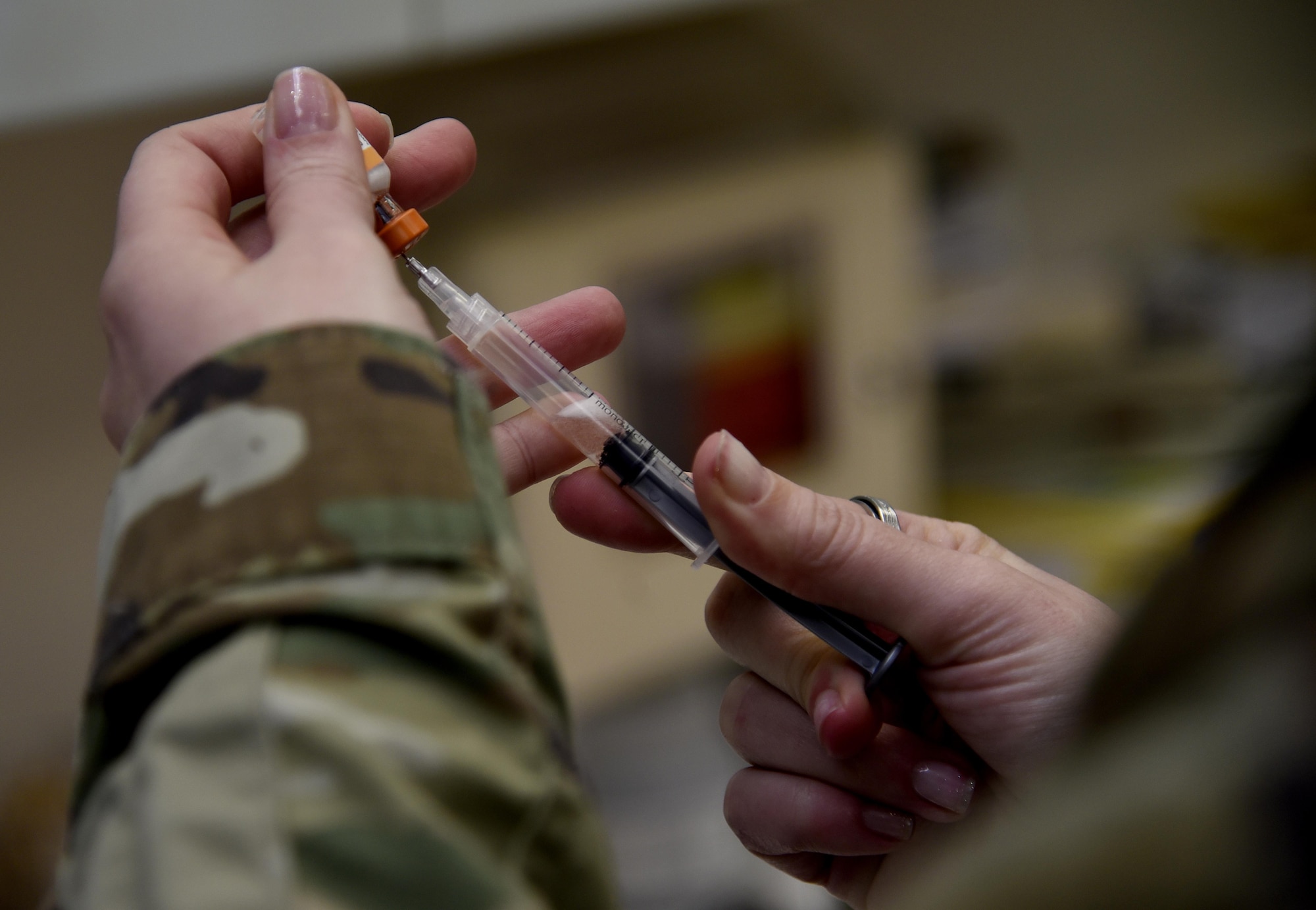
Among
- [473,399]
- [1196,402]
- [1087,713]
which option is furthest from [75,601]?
[1196,402]

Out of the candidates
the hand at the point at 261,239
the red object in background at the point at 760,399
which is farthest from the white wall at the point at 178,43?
the red object in background at the point at 760,399

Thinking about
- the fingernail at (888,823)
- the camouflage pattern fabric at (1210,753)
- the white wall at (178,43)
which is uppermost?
the white wall at (178,43)

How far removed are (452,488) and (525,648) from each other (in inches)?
2.1

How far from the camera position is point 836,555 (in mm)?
397

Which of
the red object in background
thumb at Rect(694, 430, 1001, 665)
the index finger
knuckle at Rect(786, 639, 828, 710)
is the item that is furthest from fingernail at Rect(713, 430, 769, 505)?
the red object in background

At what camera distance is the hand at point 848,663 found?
1.30 ft

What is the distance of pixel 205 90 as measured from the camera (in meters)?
0.68

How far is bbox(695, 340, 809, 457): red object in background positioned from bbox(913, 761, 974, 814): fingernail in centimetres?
56

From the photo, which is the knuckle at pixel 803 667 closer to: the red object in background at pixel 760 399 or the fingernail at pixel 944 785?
the fingernail at pixel 944 785

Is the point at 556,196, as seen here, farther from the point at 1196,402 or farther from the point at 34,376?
the point at 1196,402

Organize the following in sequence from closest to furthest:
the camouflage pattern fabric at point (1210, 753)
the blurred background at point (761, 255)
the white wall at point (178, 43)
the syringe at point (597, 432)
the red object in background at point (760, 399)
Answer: the camouflage pattern fabric at point (1210, 753) → the syringe at point (597, 432) → the white wall at point (178, 43) → the blurred background at point (761, 255) → the red object in background at point (760, 399)

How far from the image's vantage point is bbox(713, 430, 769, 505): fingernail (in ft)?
1.27

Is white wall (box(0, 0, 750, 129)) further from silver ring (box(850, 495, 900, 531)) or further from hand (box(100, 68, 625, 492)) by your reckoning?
silver ring (box(850, 495, 900, 531))

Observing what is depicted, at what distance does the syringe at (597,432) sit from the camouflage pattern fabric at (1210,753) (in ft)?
0.89
